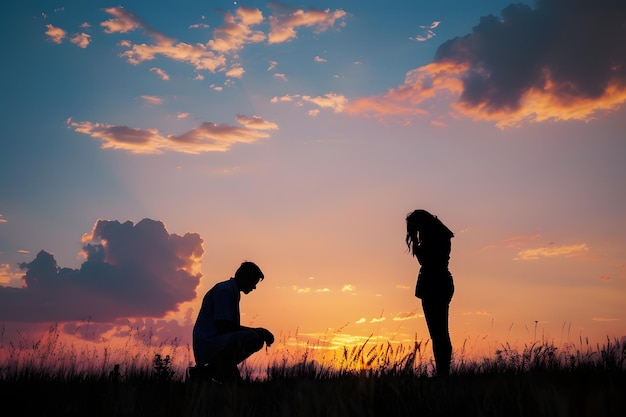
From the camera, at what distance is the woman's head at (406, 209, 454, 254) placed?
796 cm

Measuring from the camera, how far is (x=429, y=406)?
12.4 ft

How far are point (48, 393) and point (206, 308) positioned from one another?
286 cm

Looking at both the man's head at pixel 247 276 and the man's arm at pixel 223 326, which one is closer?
the man's arm at pixel 223 326

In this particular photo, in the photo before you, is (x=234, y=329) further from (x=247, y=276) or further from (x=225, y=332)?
(x=247, y=276)

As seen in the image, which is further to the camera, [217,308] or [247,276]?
[247,276]

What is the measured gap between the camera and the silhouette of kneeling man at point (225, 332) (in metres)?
8.09

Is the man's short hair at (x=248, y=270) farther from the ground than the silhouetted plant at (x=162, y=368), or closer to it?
farther from the ground

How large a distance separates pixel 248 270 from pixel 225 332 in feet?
3.06

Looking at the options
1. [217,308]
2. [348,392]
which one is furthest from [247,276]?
[348,392]

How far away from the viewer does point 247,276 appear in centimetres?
847

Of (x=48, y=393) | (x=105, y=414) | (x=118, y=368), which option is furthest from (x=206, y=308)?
(x=105, y=414)

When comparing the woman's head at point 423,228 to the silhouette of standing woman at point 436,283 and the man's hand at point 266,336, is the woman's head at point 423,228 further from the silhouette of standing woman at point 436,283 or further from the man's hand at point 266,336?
the man's hand at point 266,336

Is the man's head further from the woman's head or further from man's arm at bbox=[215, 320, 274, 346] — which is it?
the woman's head

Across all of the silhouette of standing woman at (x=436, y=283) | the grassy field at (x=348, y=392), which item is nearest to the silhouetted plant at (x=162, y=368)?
the grassy field at (x=348, y=392)
